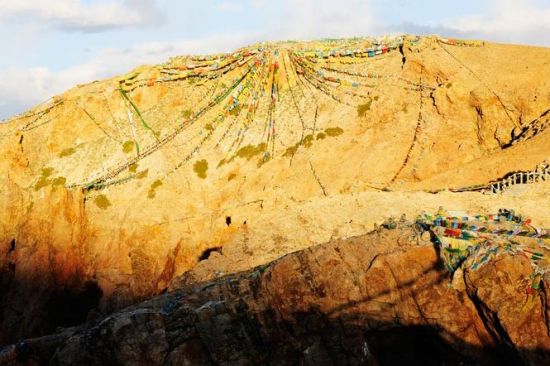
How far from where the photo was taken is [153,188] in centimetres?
5238

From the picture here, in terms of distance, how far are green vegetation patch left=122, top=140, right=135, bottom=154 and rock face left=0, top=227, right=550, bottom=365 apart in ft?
97.7

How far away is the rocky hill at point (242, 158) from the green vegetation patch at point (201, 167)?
0.10 meters

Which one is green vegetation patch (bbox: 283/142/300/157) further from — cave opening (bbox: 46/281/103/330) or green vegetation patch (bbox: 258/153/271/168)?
cave opening (bbox: 46/281/103/330)

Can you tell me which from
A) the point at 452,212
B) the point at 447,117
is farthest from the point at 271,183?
the point at 452,212

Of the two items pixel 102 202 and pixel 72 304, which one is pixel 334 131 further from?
pixel 72 304

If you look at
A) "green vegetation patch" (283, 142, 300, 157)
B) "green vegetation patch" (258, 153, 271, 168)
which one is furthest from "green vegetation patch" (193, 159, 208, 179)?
"green vegetation patch" (283, 142, 300, 157)

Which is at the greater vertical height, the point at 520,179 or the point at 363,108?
the point at 363,108

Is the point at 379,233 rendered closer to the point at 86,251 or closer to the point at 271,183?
the point at 271,183

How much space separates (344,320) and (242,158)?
28.8 meters

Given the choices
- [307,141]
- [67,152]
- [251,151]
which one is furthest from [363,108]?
[67,152]

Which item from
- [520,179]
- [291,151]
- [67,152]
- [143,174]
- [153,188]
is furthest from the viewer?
[67,152]

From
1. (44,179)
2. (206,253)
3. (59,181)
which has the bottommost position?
(206,253)

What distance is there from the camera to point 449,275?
77.3ft

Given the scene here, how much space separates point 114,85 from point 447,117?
29.2m
